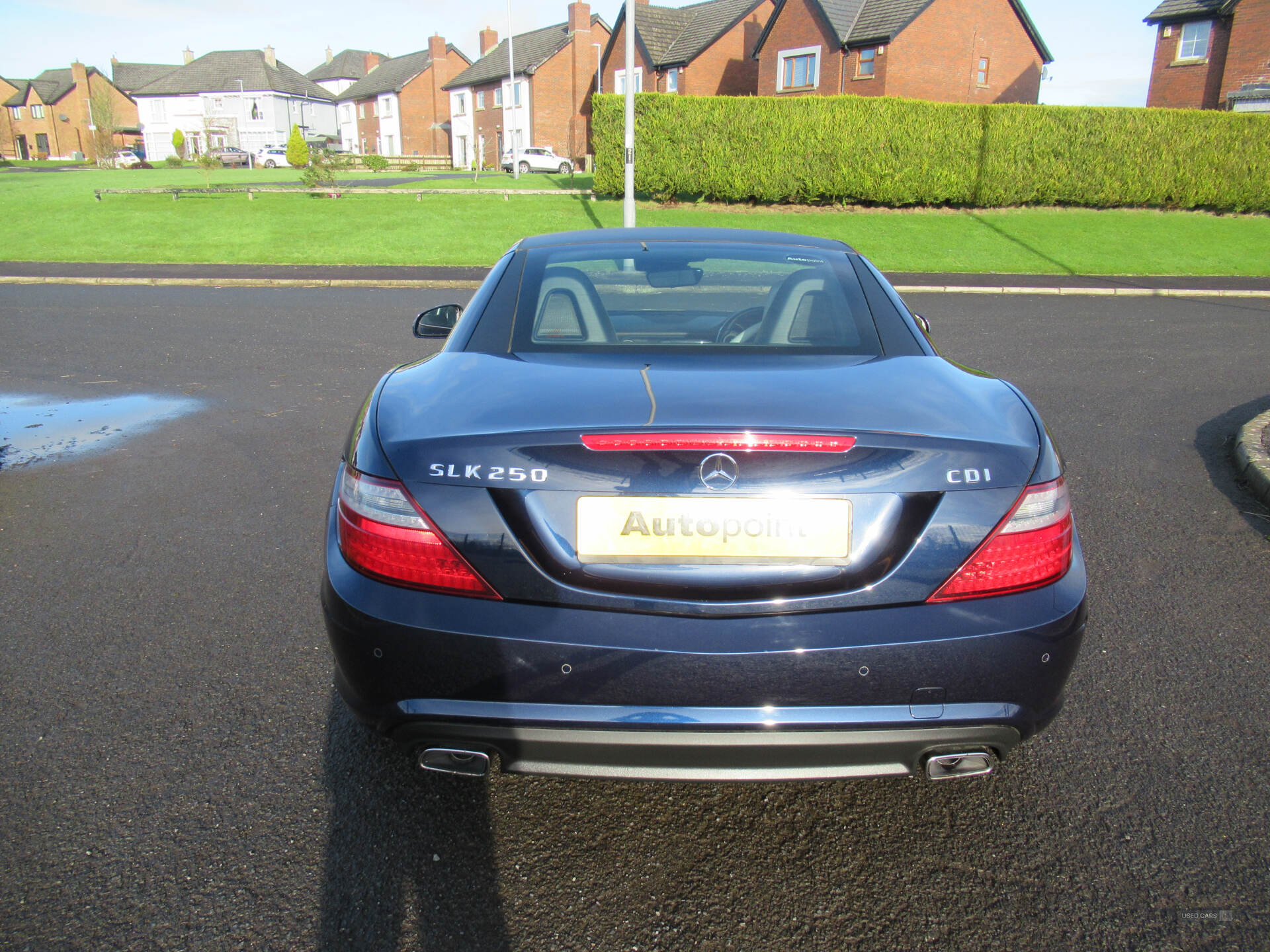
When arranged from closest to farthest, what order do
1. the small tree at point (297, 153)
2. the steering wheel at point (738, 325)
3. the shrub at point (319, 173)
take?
the steering wheel at point (738, 325) → the shrub at point (319, 173) → the small tree at point (297, 153)

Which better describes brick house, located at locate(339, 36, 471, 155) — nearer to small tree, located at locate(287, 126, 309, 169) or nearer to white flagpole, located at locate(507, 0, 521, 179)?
white flagpole, located at locate(507, 0, 521, 179)

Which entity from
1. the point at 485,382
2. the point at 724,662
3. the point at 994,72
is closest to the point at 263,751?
the point at 485,382

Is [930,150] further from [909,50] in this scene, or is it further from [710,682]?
[710,682]

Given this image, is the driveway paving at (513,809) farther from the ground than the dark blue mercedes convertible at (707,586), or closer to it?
closer to it

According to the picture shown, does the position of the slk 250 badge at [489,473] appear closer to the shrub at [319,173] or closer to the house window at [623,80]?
the shrub at [319,173]

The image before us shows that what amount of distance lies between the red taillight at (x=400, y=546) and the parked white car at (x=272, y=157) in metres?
72.2

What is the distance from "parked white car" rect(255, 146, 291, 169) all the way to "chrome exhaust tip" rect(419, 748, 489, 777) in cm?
7242

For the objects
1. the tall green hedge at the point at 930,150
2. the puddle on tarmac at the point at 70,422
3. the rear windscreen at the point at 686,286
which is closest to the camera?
the rear windscreen at the point at 686,286

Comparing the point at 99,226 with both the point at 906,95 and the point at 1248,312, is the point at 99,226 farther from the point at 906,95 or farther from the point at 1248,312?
the point at 906,95

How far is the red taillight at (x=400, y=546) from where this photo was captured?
6.33 ft

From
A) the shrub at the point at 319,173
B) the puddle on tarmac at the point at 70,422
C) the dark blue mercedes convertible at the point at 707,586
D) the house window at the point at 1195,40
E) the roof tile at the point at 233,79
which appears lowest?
the puddle on tarmac at the point at 70,422

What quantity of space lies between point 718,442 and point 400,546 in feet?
2.38

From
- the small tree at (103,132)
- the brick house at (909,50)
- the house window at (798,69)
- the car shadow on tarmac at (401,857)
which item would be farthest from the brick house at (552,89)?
the car shadow on tarmac at (401,857)

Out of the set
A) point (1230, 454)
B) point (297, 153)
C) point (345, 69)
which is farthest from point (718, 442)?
point (345, 69)
